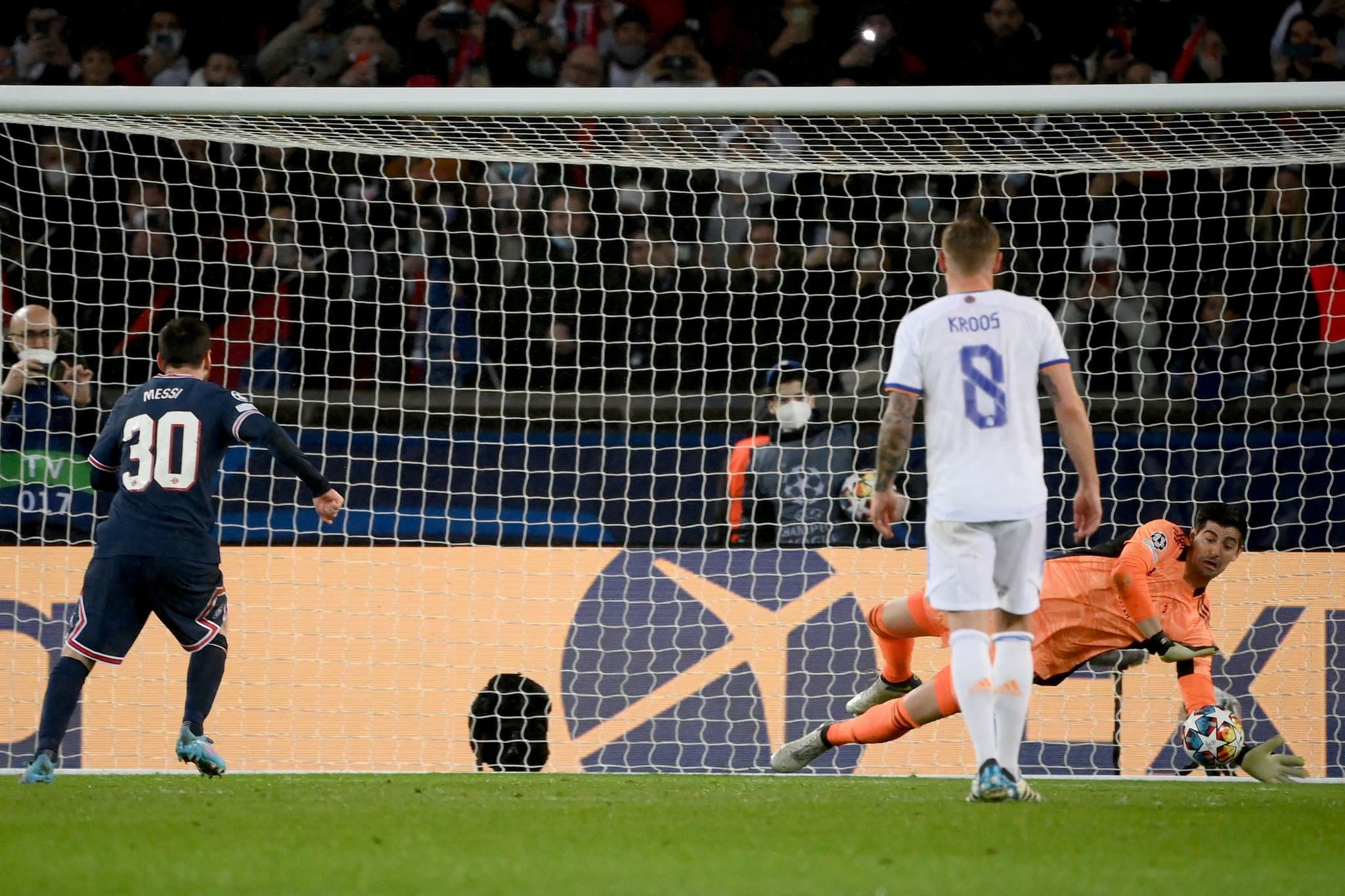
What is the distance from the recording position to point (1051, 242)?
8773 mm

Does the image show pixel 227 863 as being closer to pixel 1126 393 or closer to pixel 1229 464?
pixel 1229 464

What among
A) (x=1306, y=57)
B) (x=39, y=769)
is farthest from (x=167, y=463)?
(x=1306, y=57)

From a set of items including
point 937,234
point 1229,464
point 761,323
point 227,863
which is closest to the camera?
point 227,863

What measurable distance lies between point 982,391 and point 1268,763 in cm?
224

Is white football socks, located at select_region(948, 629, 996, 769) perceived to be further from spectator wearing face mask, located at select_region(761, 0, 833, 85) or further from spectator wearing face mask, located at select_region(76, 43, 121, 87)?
spectator wearing face mask, located at select_region(76, 43, 121, 87)

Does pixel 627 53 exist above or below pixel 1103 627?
above

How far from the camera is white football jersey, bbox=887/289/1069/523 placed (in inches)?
164

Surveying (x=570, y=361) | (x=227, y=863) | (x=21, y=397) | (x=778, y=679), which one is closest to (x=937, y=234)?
(x=570, y=361)

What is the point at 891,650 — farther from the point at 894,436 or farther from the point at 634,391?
the point at 634,391

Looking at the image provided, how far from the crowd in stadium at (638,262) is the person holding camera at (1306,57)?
2cm

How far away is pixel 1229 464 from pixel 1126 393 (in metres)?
1.17

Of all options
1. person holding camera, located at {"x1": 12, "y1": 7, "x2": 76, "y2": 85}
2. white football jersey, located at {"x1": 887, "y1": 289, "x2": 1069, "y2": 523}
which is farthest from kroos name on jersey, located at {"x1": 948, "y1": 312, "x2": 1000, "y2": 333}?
person holding camera, located at {"x1": 12, "y1": 7, "x2": 76, "y2": 85}

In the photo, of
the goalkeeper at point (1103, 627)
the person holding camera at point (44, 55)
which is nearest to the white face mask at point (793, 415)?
the goalkeeper at point (1103, 627)

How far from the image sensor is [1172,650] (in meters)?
5.47
